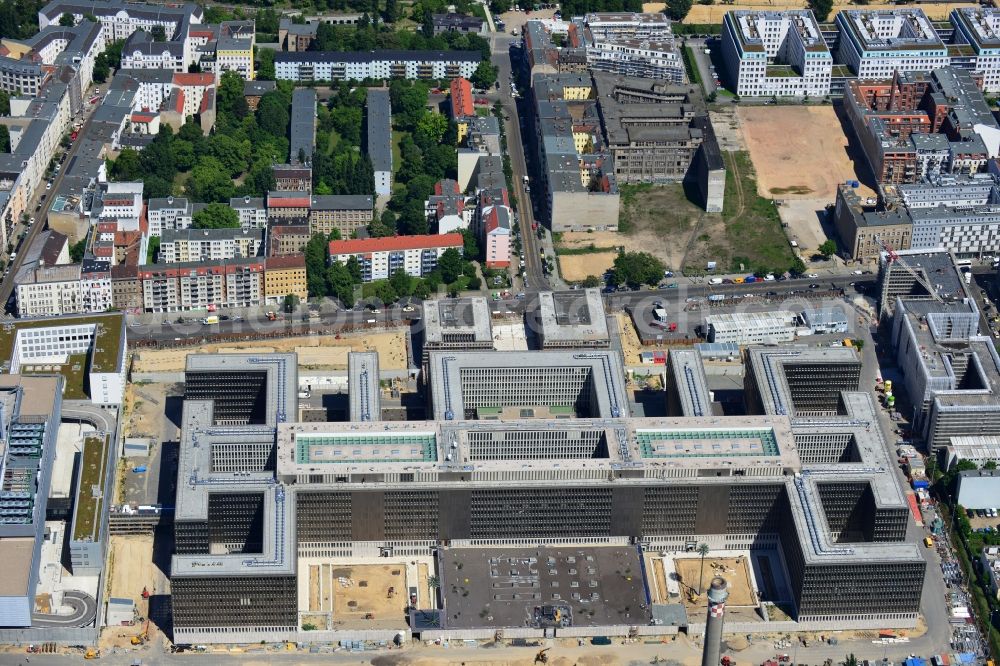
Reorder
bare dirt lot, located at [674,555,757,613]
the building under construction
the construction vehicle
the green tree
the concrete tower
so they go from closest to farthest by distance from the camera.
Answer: the concrete tower < the construction vehicle < the building under construction < bare dirt lot, located at [674,555,757,613] < the green tree

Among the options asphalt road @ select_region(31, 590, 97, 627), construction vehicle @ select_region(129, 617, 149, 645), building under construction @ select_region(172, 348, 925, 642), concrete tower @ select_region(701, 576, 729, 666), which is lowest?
concrete tower @ select_region(701, 576, 729, 666)

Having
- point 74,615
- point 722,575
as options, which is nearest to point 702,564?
point 722,575

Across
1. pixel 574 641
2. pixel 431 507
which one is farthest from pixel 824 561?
pixel 431 507

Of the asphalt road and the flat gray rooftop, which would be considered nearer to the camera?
the asphalt road

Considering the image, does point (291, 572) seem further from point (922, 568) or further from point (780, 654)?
point (922, 568)

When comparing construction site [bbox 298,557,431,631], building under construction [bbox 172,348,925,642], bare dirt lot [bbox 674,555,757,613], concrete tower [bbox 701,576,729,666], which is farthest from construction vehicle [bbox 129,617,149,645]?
concrete tower [bbox 701,576,729,666]

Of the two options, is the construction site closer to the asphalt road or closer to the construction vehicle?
the construction vehicle

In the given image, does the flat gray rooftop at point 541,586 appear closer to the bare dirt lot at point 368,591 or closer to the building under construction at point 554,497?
the building under construction at point 554,497

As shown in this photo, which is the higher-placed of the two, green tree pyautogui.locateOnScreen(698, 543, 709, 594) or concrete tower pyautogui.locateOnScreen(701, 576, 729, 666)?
green tree pyautogui.locateOnScreen(698, 543, 709, 594)

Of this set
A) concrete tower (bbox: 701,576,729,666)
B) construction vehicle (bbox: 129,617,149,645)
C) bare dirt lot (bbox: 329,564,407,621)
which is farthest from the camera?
bare dirt lot (bbox: 329,564,407,621)
